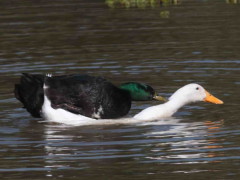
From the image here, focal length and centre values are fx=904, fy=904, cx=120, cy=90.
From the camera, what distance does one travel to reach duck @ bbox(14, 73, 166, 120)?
504 inches

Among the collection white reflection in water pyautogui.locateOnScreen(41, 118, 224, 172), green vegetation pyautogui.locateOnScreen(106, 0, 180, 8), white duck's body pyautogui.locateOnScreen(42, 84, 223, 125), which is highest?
green vegetation pyautogui.locateOnScreen(106, 0, 180, 8)

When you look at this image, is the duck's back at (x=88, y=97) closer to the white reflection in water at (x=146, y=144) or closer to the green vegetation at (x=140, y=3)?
the white reflection in water at (x=146, y=144)

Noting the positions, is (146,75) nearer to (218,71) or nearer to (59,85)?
(218,71)

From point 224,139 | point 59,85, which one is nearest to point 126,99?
point 59,85

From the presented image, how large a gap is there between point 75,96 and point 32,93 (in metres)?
0.64

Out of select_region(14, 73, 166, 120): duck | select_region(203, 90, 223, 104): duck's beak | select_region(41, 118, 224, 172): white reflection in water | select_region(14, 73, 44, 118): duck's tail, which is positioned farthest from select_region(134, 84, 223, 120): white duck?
select_region(14, 73, 44, 118): duck's tail

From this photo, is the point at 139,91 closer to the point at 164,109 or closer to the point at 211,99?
the point at 164,109

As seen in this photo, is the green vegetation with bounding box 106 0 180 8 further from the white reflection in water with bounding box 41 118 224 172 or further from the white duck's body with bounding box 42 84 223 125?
the white reflection in water with bounding box 41 118 224 172

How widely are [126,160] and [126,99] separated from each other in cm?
246

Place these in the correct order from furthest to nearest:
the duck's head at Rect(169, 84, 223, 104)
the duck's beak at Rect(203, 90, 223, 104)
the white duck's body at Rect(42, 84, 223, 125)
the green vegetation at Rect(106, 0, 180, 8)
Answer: the green vegetation at Rect(106, 0, 180, 8)
the duck's beak at Rect(203, 90, 223, 104)
the duck's head at Rect(169, 84, 223, 104)
the white duck's body at Rect(42, 84, 223, 125)

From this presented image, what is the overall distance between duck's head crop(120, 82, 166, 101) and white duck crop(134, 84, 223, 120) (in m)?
0.15

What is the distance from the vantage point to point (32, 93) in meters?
13.0

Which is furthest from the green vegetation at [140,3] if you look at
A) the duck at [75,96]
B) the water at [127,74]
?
the duck at [75,96]

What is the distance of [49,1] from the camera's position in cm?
2561
